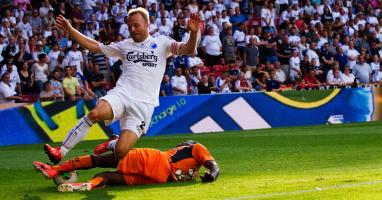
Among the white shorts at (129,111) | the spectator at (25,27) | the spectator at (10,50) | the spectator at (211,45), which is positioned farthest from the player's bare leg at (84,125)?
the spectator at (211,45)

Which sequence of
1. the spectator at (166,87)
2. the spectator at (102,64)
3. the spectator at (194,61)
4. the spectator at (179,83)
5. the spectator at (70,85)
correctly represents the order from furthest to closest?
the spectator at (194,61), the spectator at (179,83), the spectator at (102,64), the spectator at (166,87), the spectator at (70,85)

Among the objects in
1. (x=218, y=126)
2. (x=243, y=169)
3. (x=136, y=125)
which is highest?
(x=136, y=125)

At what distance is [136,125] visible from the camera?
460 inches

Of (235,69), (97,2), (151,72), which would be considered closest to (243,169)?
(151,72)

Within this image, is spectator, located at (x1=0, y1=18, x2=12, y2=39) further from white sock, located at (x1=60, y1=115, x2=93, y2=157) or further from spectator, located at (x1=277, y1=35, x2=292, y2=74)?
white sock, located at (x1=60, y1=115, x2=93, y2=157)

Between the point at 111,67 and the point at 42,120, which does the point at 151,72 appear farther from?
the point at 111,67

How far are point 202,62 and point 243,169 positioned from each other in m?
17.0

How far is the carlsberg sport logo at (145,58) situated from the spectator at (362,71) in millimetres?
22236

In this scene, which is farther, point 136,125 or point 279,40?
point 279,40

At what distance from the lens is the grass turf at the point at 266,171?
34.3ft

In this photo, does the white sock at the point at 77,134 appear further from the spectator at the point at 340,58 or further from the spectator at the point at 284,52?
the spectator at the point at 340,58

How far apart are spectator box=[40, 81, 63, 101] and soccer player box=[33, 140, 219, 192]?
13.8 m

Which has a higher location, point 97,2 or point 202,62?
point 97,2

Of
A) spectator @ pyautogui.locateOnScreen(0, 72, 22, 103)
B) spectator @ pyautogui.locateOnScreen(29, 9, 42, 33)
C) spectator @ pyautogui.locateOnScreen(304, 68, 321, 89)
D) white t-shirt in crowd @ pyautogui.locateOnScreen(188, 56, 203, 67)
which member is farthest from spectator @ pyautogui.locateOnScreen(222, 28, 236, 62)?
spectator @ pyautogui.locateOnScreen(0, 72, 22, 103)
